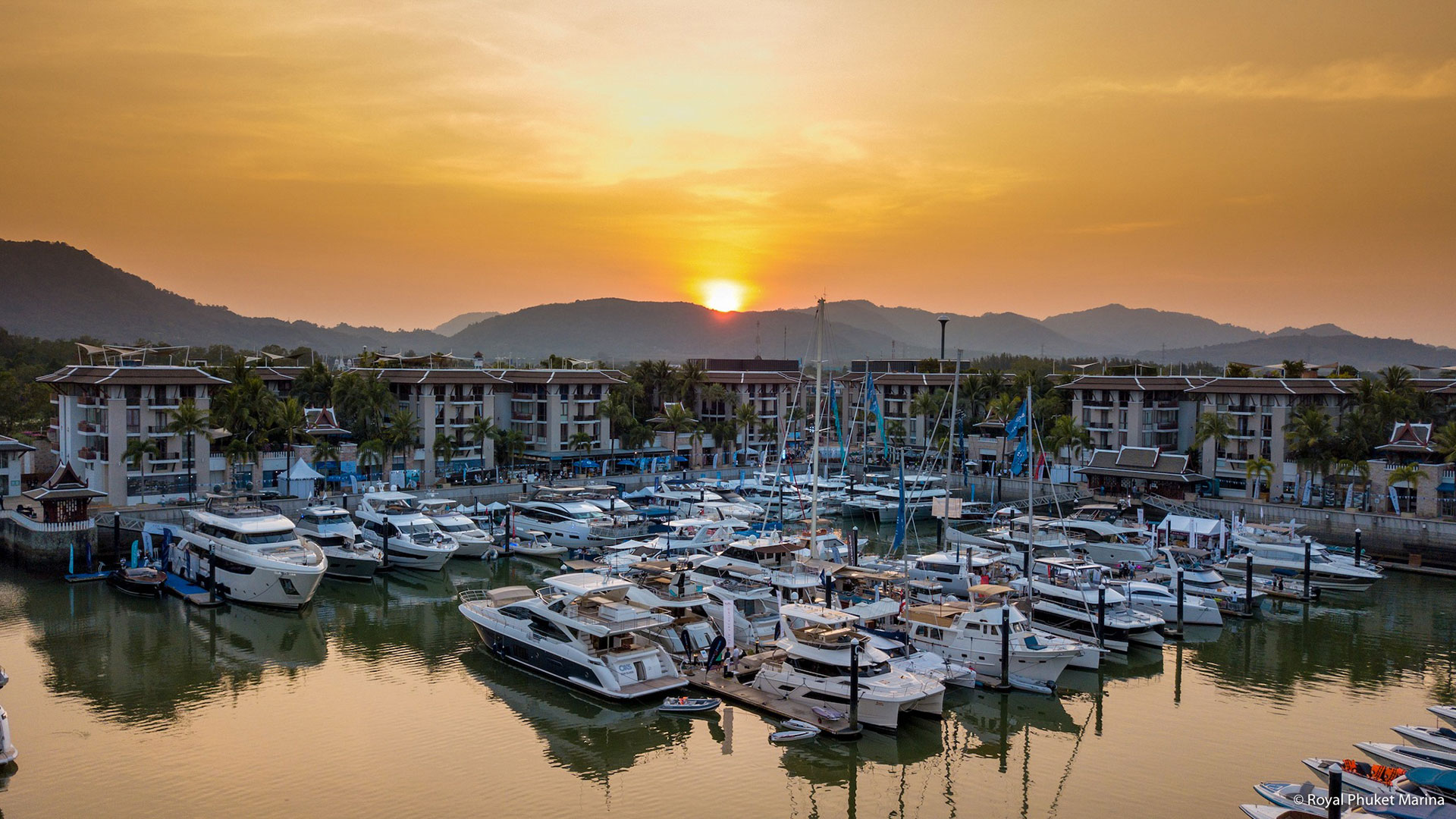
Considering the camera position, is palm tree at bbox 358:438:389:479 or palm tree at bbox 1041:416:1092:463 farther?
palm tree at bbox 1041:416:1092:463

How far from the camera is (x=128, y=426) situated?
201ft

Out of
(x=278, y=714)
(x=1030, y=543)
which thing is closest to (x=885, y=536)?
(x=1030, y=543)

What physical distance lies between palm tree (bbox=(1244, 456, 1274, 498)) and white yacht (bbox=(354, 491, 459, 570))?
5483 cm

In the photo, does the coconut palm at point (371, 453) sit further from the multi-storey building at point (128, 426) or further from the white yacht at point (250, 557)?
the white yacht at point (250, 557)

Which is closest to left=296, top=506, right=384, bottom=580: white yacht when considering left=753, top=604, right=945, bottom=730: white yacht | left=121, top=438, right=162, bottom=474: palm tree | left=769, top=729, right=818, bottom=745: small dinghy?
left=121, top=438, right=162, bottom=474: palm tree

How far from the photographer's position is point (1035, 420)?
87.4 metres

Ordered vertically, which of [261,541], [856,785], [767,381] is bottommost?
[856,785]

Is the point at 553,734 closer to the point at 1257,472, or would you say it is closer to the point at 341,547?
the point at 341,547

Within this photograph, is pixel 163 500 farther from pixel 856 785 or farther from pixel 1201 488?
pixel 1201 488

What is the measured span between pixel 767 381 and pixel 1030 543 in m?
68.1

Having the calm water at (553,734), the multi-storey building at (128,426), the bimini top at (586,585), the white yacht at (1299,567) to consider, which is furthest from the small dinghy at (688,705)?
the multi-storey building at (128,426)

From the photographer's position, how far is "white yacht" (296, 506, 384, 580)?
161ft

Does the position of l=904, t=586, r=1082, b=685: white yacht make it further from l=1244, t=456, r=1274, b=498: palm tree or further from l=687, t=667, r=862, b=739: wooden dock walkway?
l=1244, t=456, r=1274, b=498: palm tree

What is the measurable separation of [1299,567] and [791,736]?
116 ft
